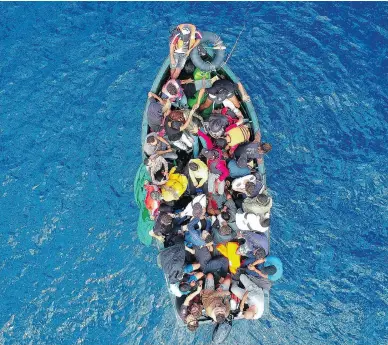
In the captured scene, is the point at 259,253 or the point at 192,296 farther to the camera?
the point at 192,296

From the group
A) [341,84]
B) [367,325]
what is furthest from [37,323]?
[341,84]

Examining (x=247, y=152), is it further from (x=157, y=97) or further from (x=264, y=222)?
(x=157, y=97)

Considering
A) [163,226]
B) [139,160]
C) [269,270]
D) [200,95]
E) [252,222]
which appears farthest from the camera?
[139,160]

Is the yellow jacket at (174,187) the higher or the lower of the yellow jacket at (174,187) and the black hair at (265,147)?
the lower

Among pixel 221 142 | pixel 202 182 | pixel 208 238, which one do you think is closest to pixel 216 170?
pixel 202 182

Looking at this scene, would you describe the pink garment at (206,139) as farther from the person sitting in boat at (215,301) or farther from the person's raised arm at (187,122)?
the person sitting in boat at (215,301)

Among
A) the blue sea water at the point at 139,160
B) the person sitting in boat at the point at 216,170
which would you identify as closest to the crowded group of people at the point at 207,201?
the person sitting in boat at the point at 216,170

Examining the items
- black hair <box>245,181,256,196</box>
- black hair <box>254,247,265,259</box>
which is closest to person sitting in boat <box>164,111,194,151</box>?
black hair <box>245,181,256,196</box>

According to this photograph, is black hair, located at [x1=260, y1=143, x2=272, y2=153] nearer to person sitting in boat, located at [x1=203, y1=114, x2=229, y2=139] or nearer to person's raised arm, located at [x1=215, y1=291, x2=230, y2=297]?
person sitting in boat, located at [x1=203, y1=114, x2=229, y2=139]
